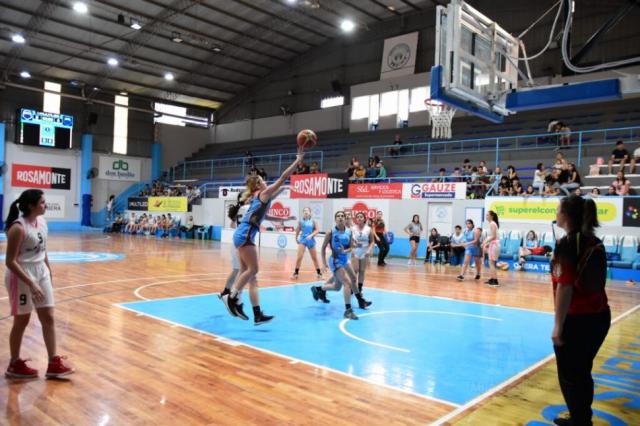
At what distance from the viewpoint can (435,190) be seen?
19.0 m

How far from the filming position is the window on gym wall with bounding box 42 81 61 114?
29.7 meters

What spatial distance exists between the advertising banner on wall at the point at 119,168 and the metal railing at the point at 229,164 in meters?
2.28

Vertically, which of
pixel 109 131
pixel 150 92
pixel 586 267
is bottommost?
pixel 586 267

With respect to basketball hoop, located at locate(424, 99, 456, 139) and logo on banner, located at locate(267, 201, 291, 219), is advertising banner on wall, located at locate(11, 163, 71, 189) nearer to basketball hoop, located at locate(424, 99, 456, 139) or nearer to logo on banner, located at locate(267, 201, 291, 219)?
logo on banner, located at locate(267, 201, 291, 219)

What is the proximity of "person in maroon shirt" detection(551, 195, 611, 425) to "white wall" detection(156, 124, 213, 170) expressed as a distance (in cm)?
3465

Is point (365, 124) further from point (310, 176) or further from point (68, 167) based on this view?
point (68, 167)

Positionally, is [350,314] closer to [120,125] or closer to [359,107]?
[359,107]

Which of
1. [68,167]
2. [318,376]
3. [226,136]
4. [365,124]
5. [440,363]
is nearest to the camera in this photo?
[318,376]

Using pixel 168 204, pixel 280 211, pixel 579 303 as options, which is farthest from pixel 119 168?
pixel 579 303

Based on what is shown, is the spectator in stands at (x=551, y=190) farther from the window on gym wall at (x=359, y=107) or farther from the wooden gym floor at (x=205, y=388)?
the window on gym wall at (x=359, y=107)

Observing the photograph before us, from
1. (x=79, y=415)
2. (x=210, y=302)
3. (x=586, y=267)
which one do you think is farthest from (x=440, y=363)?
(x=210, y=302)

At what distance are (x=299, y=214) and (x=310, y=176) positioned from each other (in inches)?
72.2

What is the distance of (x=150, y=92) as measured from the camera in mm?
33125

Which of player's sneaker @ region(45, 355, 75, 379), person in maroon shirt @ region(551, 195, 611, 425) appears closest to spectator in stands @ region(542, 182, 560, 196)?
person in maroon shirt @ region(551, 195, 611, 425)
